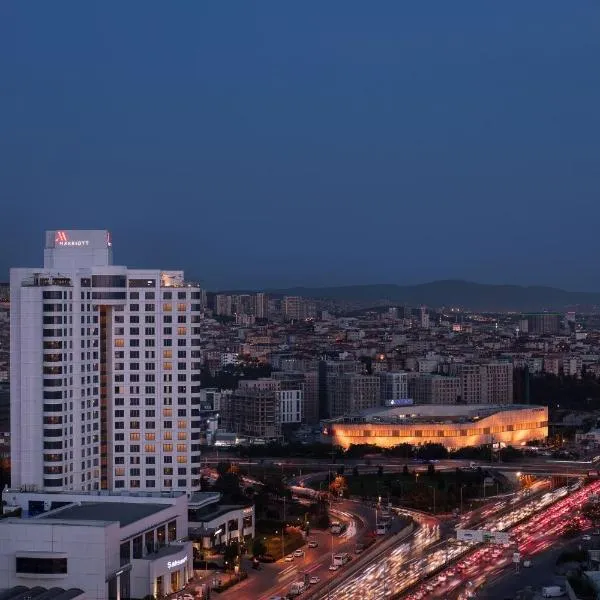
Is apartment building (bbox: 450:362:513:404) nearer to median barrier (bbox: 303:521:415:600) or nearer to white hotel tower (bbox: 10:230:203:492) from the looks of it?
median barrier (bbox: 303:521:415:600)

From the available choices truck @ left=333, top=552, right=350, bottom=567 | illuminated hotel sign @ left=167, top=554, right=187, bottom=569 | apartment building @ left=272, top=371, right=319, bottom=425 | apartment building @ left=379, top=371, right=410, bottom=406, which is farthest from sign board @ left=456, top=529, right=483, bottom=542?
apartment building @ left=379, top=371, right=410, bottom=406

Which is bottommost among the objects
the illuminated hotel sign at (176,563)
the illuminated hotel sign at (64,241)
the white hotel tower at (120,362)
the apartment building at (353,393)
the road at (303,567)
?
the road at (303,567)

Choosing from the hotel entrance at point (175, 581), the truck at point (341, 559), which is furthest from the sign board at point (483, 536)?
the hotel entrance at point (175, 581)

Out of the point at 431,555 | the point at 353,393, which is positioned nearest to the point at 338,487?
the point at 431,555

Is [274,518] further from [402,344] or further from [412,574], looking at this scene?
[402,344]

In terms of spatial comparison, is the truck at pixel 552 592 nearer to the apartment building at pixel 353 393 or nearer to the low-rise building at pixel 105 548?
the low-rise building at pixel 105 548

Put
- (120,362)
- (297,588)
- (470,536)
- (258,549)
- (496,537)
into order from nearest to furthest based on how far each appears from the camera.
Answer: (297,588) → (258,549) → (496,537) → (470,536) → (120,362)

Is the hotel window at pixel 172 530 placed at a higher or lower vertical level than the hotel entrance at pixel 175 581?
higher

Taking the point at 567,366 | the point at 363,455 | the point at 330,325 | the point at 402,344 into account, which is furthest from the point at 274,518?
the point at 330,325

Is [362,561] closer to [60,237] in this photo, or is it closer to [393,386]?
[60,237]
